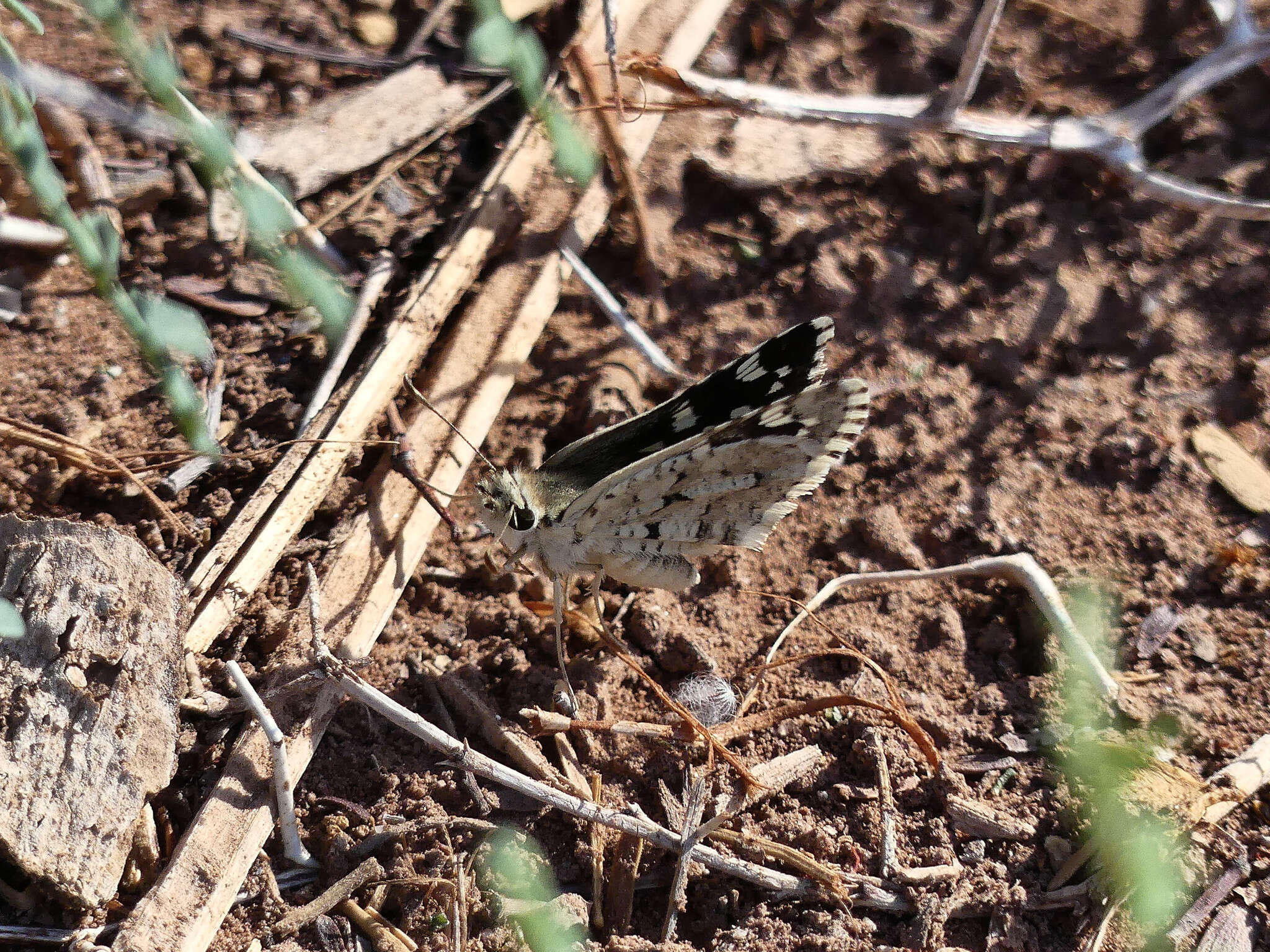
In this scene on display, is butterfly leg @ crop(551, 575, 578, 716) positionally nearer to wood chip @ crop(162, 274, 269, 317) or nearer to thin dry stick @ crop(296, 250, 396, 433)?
thin dry stick @ crop(296, 250, 396, 433)

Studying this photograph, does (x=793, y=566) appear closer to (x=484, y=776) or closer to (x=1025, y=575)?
(x=1025, y=575)

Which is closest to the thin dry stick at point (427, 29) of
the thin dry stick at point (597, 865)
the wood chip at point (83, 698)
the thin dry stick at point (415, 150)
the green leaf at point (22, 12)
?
the thin dry stick at point (415, 150)

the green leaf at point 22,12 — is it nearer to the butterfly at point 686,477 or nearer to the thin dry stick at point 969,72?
the butterfly at point 686,477

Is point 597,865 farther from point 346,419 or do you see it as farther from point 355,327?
point 355,327

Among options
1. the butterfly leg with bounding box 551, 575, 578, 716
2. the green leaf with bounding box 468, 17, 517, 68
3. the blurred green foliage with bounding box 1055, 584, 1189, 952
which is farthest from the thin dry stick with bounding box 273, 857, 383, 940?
the green leaf with bounding box 468, 17, 517, 68

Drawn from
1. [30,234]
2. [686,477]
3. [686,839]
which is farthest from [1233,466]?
[30,234]

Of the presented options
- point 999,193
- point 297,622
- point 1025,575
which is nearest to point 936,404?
point 1025,575
